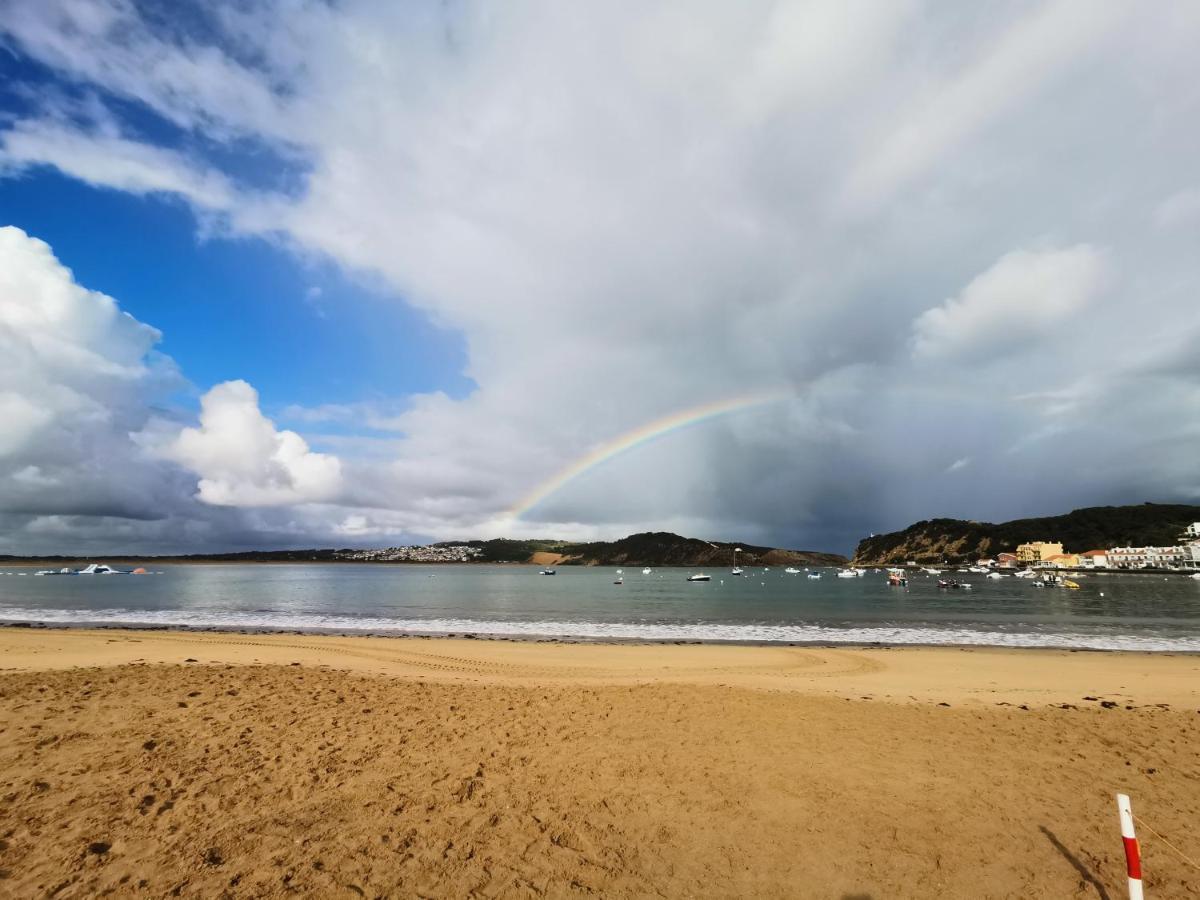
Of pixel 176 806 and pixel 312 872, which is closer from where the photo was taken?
pixel 312 872

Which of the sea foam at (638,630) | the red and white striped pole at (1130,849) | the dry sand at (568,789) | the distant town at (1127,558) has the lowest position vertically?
the distant town at (1127,558)

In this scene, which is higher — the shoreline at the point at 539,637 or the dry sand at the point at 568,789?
the dry sand at the point at 568,789

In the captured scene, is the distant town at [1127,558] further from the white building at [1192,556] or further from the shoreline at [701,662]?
the shoreline at [701,662]

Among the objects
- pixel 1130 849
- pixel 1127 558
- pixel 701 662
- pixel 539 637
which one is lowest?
pixel 1127 558

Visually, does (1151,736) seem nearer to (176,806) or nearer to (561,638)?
(176,806)

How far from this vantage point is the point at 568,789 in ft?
31.1

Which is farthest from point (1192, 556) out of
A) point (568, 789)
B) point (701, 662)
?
point (568, 789)

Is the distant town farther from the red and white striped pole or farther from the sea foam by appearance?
the red and white striped pole

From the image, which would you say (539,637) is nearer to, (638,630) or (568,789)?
(638,630)

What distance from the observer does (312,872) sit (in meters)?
6.89

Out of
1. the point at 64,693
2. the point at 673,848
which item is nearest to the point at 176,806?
the point at 673,848

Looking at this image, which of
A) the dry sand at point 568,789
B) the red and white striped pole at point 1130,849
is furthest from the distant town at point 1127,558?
the red and white striped pole at point 1130,849

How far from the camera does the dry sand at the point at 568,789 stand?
7055mm

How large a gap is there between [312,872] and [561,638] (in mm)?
29320
